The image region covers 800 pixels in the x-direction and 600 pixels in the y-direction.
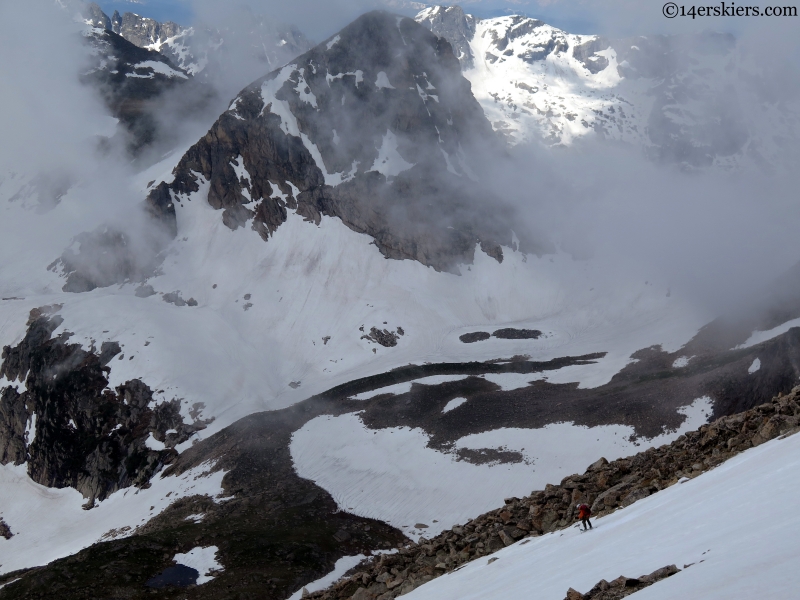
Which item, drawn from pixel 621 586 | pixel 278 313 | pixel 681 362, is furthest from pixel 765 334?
pixel 278 313

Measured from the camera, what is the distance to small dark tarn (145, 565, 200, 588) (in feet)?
92.0

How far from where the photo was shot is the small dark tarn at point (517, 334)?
96062 mm

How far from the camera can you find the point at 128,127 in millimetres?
143500

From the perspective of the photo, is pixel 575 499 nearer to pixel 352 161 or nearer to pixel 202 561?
pixel 202 561

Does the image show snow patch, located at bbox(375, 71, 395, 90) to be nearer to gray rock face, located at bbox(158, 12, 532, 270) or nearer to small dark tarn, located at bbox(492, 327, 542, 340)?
gray rock face, located at bbox(158, 12, 532, 270)

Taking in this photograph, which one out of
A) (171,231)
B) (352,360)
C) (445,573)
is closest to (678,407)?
(445,573)

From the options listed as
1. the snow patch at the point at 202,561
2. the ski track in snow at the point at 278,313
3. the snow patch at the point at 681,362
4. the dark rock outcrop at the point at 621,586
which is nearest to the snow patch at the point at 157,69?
the ski track in snow at the point at 278,313

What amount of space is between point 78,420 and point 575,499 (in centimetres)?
6992

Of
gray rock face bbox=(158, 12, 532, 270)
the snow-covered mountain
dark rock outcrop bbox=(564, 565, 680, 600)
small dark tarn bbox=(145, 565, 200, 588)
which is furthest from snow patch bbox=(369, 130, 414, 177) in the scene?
dark rock outcrop bbox=(564, 565, 680, 600)

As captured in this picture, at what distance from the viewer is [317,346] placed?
95.9 m

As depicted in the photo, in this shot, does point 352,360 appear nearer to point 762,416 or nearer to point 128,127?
point 762,416

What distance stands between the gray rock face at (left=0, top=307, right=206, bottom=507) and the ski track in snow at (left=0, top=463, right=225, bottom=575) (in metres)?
2.00

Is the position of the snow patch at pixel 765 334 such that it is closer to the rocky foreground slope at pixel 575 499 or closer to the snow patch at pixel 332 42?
the rocky foreground slope at pixel 575 499

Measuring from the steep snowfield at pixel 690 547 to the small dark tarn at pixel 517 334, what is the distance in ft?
265
